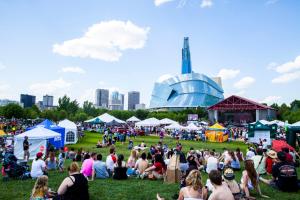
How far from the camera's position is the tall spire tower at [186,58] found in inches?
4692

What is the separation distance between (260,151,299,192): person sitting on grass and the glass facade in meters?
93.3

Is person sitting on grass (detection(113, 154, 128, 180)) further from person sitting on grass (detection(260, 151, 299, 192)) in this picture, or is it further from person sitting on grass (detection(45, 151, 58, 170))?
person sitting on grass (detection(260, 151, 299, 192))

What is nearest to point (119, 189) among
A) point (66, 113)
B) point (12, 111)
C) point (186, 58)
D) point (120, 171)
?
point (120, 171)

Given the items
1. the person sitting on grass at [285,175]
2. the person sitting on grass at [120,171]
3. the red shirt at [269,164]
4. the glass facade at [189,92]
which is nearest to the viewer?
the person sitting on grass at [285,175]

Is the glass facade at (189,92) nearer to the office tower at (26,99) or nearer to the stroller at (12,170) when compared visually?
the office tower at (26,99)

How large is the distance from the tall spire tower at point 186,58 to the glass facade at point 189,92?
27.1ft

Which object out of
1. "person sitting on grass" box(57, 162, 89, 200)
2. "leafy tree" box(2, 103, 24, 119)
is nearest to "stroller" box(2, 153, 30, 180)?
"person sitting on grass" box(57, 162, 89, 200)

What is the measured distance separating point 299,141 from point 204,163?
9.03 metres

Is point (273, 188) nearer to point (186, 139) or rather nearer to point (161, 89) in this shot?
point (186, 139)

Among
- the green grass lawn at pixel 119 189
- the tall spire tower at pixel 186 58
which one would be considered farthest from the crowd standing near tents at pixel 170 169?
the tall spire tower at pixel 186 58

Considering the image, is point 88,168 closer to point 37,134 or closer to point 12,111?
point 37,134

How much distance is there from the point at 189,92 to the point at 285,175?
97.6 metres

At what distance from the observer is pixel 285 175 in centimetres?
796

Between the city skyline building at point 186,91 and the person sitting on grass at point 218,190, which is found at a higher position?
the city skyline building at point 186,91
